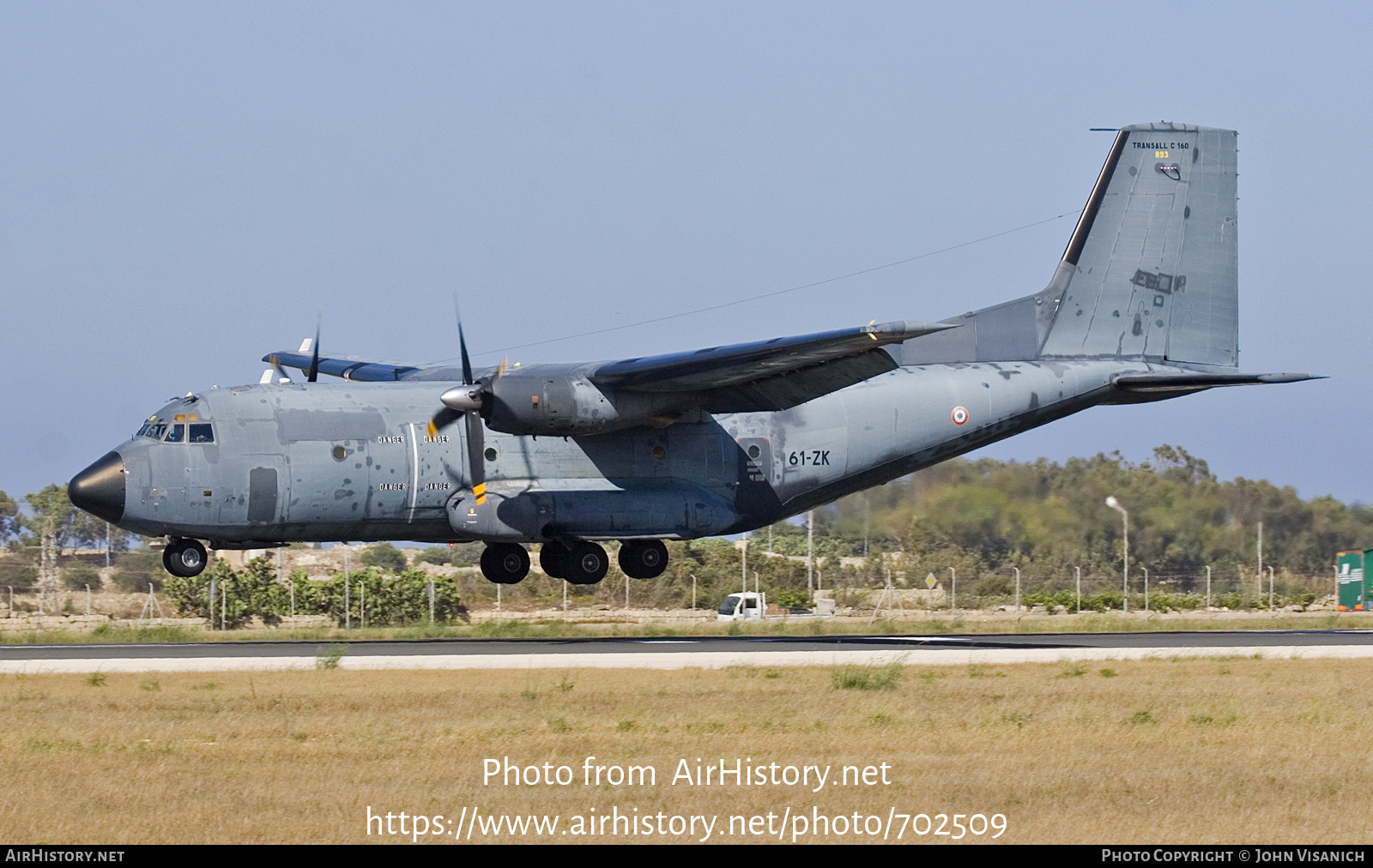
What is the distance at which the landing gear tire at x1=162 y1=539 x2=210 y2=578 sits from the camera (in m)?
25.9

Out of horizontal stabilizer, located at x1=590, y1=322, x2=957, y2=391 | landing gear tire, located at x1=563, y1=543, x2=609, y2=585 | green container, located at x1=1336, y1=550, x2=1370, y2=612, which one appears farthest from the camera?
green container, located at x1=1336, y1=550, x2=1370, y2=612

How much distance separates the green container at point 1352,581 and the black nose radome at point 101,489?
2882 centimetres

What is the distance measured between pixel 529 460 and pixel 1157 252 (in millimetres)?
13261

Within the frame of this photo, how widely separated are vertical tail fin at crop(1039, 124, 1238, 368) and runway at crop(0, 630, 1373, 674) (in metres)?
5.87

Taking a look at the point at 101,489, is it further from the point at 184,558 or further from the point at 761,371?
the point at 761,371

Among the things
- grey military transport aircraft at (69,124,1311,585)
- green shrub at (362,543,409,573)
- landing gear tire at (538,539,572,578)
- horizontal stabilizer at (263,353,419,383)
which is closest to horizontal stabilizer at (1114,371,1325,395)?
grey military transport aircraft at (69,124,1311,585)

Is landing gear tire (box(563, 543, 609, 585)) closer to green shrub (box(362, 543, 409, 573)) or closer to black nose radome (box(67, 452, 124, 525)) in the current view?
black nose radome (box(67, 452, 124, 525))

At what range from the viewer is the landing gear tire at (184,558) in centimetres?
2588

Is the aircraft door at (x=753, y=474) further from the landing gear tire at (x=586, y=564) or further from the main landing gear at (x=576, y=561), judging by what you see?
the landing gear tire at (x=586, y=564)

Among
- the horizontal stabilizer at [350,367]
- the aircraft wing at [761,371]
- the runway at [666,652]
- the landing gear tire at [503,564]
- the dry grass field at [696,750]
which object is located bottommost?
the dry grass field at [696,750]

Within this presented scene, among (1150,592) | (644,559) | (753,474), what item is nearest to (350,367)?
(644,559)

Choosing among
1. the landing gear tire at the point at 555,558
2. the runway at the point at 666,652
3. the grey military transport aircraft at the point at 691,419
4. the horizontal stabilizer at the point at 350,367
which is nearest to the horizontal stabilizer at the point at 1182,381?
the grey military transport aircraft at the point at 691,419
